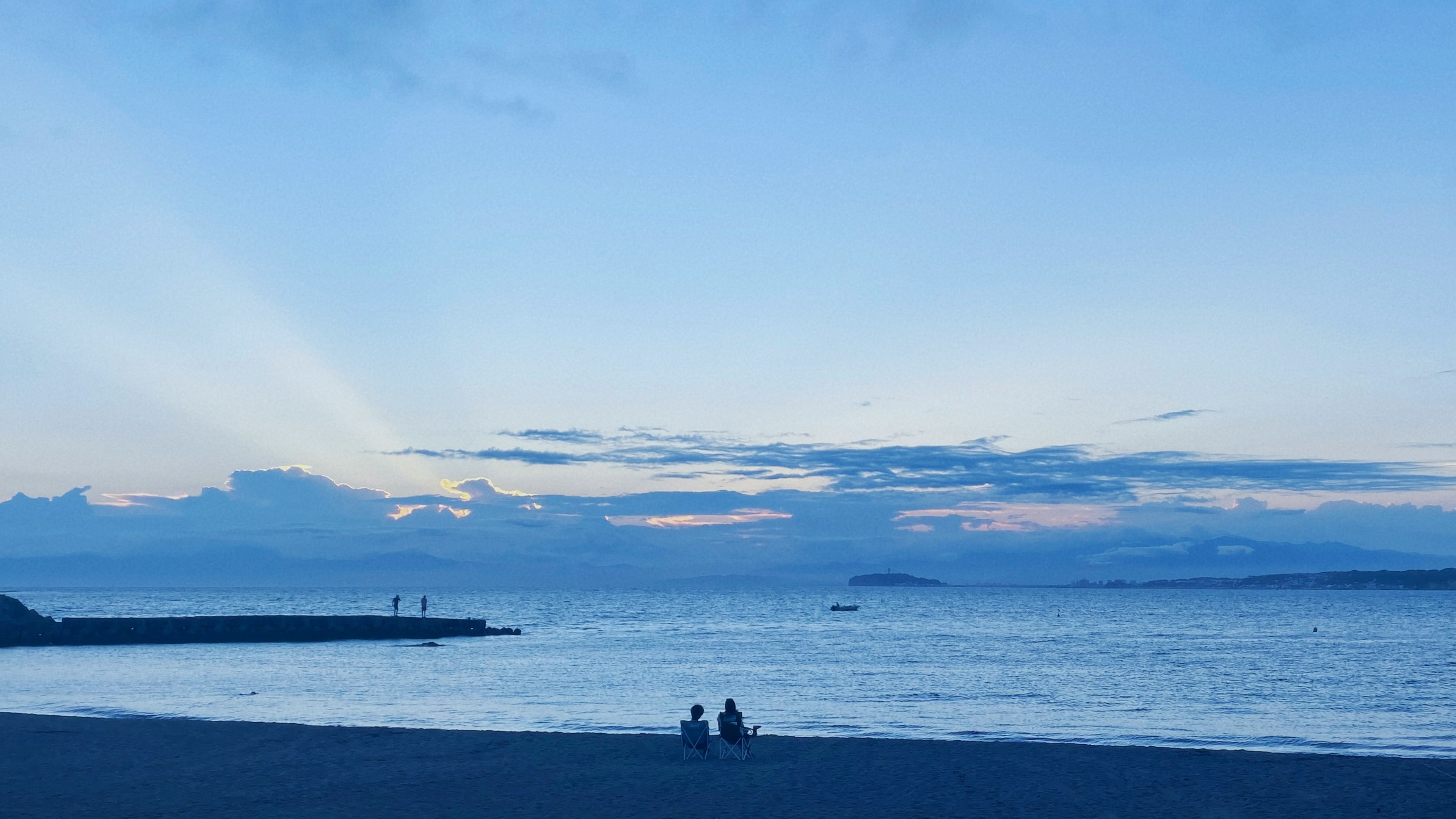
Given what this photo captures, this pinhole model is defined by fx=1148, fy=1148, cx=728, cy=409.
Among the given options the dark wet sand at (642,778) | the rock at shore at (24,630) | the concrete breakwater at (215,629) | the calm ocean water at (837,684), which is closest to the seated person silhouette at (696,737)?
the dark wet sand at (642,778)

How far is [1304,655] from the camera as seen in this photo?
59281 millimetres

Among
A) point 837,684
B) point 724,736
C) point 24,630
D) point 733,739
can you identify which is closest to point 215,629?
point 24,630

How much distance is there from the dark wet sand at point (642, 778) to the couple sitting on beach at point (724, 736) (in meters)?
0.26

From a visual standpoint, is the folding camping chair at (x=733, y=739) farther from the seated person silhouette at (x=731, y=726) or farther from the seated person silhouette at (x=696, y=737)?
the seated person silhouette at (x=696, y=737)

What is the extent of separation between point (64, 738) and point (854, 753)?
13807mm

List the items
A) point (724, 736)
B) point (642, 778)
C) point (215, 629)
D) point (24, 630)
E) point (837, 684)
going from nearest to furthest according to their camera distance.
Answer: point (642, 778), point (724, 736), point (837, 684), point (24, 630), point (215, 629)

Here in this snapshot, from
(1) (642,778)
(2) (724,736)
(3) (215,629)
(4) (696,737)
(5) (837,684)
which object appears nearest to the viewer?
(1) (642,778)

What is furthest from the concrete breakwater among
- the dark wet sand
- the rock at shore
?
the dark wet sand

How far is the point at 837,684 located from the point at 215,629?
46.4 metres

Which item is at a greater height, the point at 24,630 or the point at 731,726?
the point at 731,726

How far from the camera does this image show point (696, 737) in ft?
60.3

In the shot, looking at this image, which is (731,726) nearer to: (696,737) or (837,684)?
(696,737)

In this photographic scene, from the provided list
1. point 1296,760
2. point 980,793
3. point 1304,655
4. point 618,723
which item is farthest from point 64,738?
point 1304,655

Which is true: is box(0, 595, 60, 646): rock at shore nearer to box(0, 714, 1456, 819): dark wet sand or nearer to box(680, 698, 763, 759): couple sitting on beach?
box(0, 714, 1456, 819): dark wet sand
